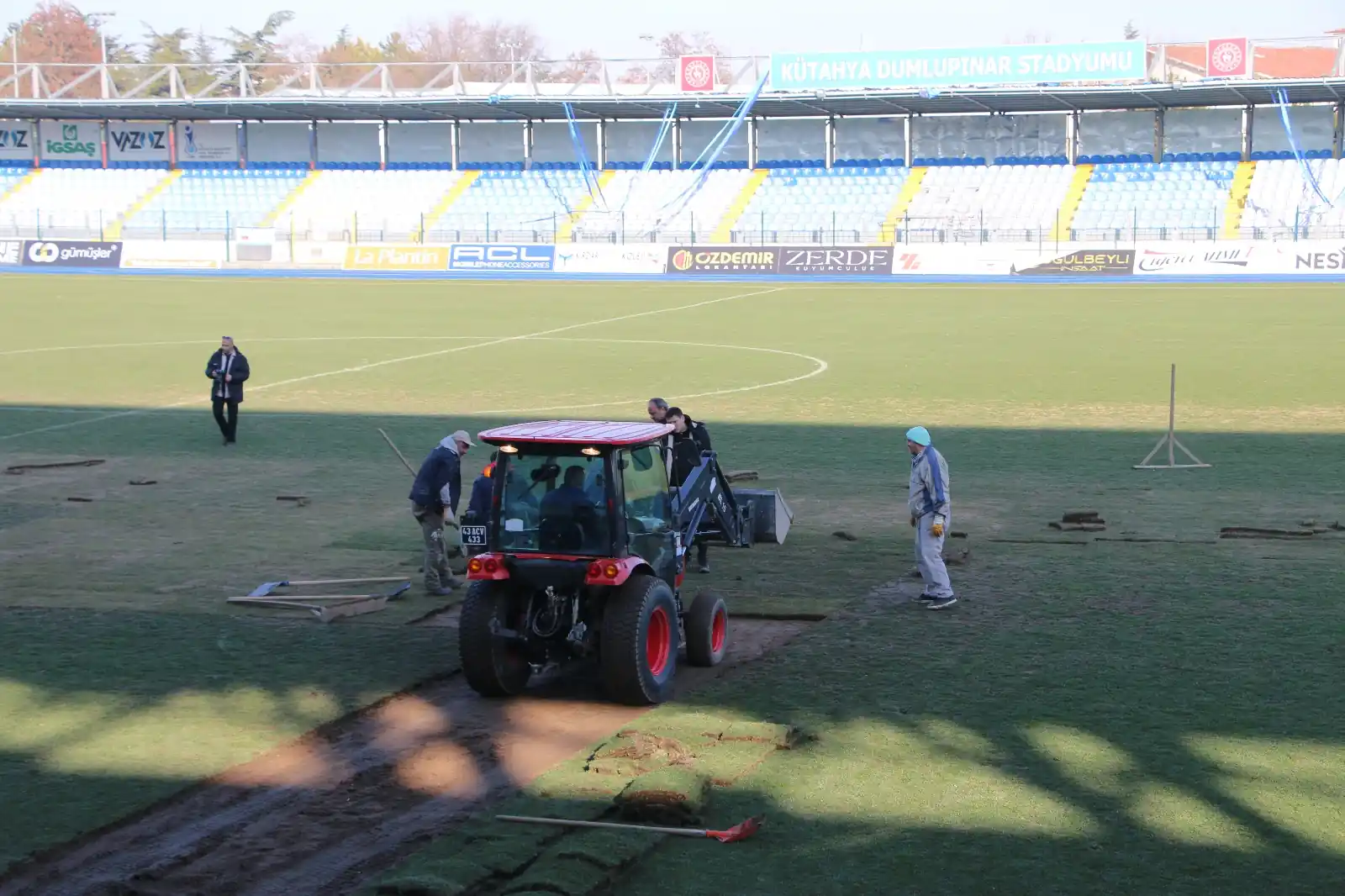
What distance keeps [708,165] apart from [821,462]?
5564 centimetres

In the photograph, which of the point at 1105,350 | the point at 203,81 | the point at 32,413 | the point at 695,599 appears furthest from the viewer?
the point at 203,81

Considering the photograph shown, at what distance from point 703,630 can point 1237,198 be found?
6240cm

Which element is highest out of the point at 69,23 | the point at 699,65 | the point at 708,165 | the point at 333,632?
the point at 69,23

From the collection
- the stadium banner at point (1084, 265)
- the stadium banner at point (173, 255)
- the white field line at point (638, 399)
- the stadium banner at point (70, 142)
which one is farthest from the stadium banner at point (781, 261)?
the stadium banner at point (70, 142)

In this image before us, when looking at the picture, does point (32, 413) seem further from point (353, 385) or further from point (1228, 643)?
point (1228, 643)

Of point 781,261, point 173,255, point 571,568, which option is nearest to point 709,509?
point 571,568

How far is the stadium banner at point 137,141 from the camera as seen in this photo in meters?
86.2

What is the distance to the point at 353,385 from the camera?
31.3m

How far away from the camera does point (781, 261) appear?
6562cm

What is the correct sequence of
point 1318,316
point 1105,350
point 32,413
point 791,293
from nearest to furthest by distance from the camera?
point 32,413 → point 1105,350 → point 1318,316 → point 791,293

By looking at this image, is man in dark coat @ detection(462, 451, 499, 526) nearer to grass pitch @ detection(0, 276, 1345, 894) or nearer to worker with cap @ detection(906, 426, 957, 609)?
grass pitch @ detection(0, 276, 1345, 894)

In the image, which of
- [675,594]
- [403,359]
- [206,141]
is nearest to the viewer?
[675,594]

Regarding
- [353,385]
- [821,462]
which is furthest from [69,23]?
[821,462]

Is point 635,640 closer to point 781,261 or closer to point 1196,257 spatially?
point 1196,257
